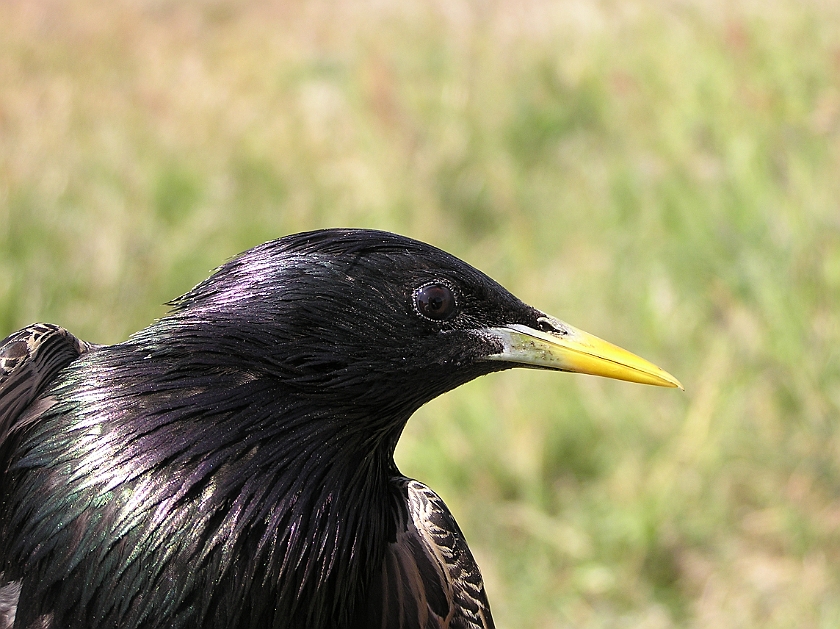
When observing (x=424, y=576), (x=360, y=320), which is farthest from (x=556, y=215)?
(x=360, y=320)

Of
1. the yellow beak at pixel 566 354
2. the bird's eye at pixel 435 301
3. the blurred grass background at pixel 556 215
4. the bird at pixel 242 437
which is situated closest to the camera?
the bird at pixel 242 437

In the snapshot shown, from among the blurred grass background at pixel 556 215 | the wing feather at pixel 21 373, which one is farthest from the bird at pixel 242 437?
the blurred grass background at pixel 556 215

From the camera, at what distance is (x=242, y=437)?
1447 mm

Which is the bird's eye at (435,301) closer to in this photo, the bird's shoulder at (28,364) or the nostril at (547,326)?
the nostril at (547,326)

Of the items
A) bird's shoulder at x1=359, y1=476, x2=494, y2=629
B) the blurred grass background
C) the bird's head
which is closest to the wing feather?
the bird's head

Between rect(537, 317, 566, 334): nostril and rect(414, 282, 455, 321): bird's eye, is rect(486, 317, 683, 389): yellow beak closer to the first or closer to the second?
rect(537, 317, 566, 334): nostril

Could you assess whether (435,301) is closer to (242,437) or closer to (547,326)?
(547,326)

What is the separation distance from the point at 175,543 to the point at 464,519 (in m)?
2.19

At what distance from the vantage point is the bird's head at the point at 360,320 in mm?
1493

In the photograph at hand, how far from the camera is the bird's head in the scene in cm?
149

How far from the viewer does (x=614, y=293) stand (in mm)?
4277

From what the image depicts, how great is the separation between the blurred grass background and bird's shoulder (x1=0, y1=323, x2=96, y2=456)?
1.89 meters

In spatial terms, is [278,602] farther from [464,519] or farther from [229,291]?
[464,519]

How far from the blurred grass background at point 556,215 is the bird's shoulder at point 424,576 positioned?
1540 mm
